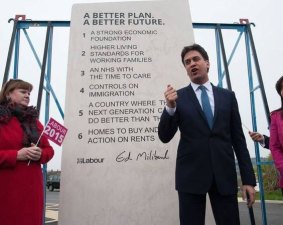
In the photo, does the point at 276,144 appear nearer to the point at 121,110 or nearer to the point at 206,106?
the point at 206,106

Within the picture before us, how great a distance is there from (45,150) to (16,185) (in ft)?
1.22

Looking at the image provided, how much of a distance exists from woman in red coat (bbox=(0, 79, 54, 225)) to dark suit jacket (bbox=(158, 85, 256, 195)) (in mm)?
1066

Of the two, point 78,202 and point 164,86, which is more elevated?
point 164,86

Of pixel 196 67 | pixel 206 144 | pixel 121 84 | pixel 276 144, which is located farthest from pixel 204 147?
pixel 121 84

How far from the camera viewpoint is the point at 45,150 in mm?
2723

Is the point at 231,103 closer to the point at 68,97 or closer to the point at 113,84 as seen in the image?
the point at 113,84

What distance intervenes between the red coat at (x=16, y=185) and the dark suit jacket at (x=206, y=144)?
42.4 inches

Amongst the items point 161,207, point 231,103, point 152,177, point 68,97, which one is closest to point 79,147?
point 68,97

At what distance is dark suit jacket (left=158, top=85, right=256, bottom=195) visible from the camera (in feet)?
6.82

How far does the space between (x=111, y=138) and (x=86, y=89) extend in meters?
0.60

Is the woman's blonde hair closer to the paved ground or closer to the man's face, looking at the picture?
the man's face

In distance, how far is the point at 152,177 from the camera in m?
3.36

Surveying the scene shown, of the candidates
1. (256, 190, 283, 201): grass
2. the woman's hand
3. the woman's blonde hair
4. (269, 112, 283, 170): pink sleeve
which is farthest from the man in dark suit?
(256, 190, 283, 201): grass

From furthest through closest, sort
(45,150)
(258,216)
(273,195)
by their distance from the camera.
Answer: (273,195), (258,216), (45,150)
